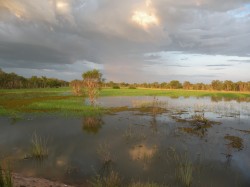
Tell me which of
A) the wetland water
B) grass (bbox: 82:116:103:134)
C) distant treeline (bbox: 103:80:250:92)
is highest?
distant treeline (bbox: 103:80:250:92)

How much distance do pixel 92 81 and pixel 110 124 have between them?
14.1m

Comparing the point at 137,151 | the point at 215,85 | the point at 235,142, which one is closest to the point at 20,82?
the point at 215,85

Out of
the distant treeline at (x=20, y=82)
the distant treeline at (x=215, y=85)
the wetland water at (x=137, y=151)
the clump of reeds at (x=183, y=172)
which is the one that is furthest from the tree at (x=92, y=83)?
the distant treeline at (x=20, y=82)

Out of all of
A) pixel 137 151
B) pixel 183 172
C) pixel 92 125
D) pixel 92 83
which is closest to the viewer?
pixel 183 172

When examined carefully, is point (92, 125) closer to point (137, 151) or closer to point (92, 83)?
point (137, 151)

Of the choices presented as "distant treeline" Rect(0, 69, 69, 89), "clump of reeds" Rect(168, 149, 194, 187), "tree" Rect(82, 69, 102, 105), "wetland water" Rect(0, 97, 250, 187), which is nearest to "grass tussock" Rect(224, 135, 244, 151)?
"wetland water" Rect(0, 97, 250, 187)

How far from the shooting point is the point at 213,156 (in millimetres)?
10930

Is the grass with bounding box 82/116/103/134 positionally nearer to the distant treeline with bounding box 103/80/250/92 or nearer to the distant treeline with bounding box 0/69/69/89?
the distant treeline with bounding box 103/80/250/92

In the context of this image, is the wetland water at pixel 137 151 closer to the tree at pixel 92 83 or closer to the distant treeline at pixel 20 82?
the tree at pixel 92 83

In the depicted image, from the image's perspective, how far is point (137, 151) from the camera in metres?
11.7

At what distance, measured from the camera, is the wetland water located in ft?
28.4

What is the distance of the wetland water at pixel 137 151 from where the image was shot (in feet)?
28.4

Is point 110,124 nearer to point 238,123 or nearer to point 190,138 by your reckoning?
point 190,138

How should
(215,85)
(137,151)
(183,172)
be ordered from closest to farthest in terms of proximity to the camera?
1. (183,172)
2. (137,151)
3. (215,85)
